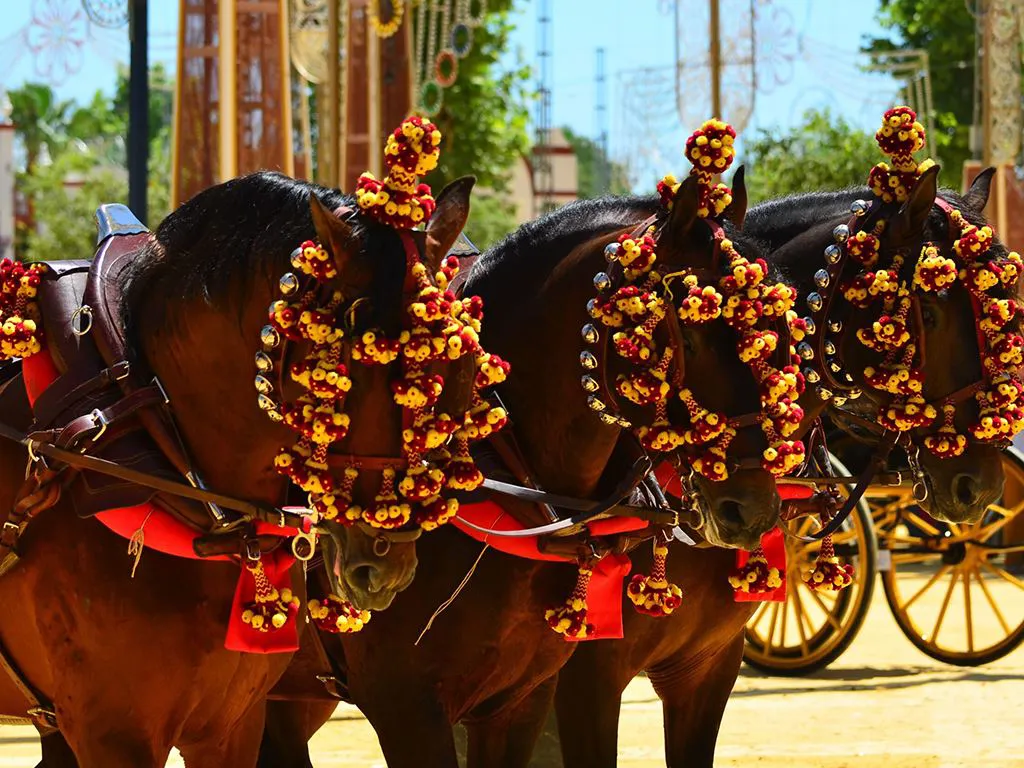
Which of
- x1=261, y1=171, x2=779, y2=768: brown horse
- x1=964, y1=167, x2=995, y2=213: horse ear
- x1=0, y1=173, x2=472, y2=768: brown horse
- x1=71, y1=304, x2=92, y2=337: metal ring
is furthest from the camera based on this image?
x1=964, y1=167, x2=995, y2=213: horse ear

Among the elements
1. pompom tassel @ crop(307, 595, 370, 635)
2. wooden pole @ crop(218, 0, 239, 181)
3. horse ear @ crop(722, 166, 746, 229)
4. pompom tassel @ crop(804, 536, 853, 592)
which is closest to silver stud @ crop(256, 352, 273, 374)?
pompom tassel @ crop(307, 595, 370, 635)

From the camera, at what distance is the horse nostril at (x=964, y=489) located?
4637 millimetres

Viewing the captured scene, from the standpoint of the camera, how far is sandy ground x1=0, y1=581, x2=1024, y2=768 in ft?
21.2

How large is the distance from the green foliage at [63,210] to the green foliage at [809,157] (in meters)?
16.5

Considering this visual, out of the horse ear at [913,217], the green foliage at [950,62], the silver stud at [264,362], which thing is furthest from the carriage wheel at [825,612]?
the green foliage at [950,62]

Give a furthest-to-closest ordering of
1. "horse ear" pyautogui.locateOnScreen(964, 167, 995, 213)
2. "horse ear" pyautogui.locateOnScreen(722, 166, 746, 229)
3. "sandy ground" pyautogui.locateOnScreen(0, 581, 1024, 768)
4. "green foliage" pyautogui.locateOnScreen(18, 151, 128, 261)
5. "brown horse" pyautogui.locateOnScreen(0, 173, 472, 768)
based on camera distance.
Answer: "green foliage" pyautogui.locateOnScreen(18, 151, 128, 261) → "sandy ground" pyautogui.locateOnScreen(0, 581, 1024, 768) → "horse ear" pyautogui.locateOnScreen(964, 167, 995, 213) → "horse ear" pyautogui.locateOnScreen(722, 166, 746, 229) → "brown horse" pyautogui.locateOnScreen(0, 173, 472, 768)

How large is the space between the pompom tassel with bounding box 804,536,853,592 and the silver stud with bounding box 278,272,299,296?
2.59m

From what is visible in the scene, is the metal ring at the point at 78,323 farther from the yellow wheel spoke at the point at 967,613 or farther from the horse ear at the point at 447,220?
the yellow wheel spoke at the point at 967,613

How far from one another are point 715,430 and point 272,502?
3.56ft

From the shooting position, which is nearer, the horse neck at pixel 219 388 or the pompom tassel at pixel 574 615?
the horse neck at pixel 219 388

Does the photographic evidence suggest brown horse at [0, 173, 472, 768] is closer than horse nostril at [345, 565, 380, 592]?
No

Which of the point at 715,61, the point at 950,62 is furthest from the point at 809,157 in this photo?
the point at 715,61

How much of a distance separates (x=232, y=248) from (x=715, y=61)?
23.8 ft

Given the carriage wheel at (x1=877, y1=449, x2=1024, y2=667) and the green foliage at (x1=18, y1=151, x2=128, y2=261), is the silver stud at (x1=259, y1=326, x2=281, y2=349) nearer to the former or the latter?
the carriage wheel at (x1=877, y1=449, x2=1024, y2=667)
